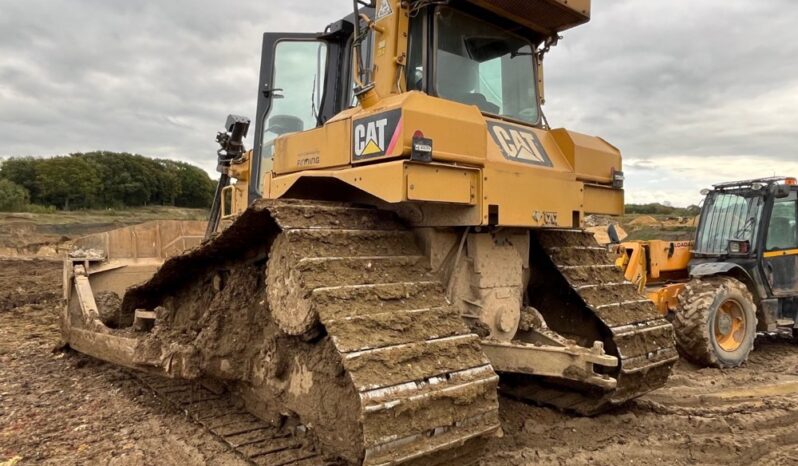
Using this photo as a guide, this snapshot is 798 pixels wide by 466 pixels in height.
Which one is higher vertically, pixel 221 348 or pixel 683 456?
pixel 221 348

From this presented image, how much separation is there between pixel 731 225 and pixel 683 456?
17.4ft

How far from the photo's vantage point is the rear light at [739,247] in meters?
7.62

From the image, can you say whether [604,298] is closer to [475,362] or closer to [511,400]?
[511,400]

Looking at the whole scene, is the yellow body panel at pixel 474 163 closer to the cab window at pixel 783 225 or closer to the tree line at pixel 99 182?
the cab window at pixel 783 225

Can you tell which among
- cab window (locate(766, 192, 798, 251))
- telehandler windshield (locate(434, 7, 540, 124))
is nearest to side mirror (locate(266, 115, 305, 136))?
telehandler windshield (locate(434, 7, 540, 124))

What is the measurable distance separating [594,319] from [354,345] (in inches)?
88.2

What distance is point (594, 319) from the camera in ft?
13.6

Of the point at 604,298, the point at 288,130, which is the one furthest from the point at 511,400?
the point at 288,130

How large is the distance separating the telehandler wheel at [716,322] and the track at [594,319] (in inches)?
103

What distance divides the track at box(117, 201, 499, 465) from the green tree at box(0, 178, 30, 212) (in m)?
24.0

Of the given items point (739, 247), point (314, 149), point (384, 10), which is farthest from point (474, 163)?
point (739, 247)

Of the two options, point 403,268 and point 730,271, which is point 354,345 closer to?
point 403,268

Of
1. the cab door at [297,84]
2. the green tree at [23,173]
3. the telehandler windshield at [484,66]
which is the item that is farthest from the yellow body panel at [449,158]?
the green tree at [23,173]

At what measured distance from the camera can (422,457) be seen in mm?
2553
